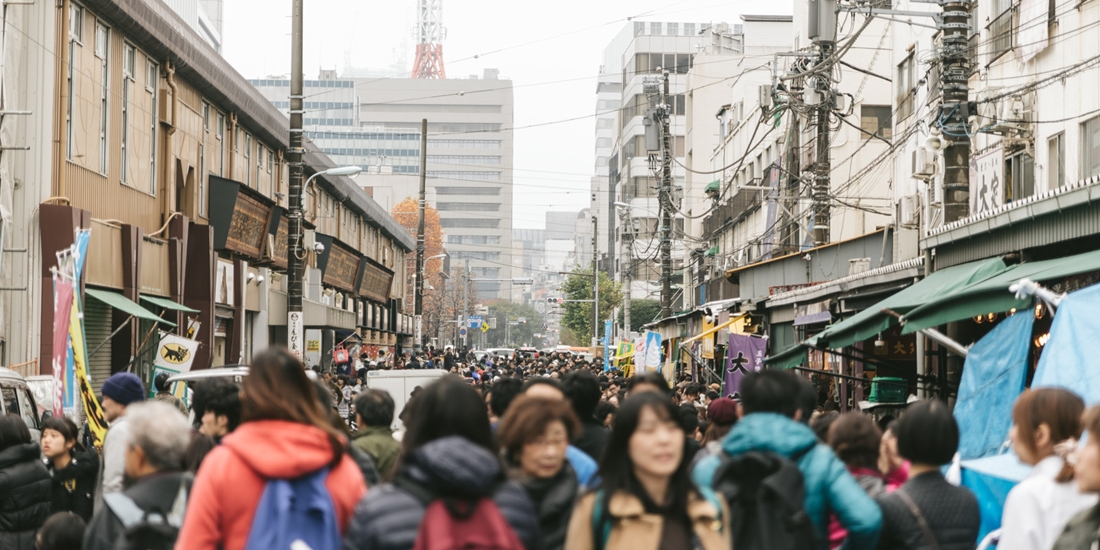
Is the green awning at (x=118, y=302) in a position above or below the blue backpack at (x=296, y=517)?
above

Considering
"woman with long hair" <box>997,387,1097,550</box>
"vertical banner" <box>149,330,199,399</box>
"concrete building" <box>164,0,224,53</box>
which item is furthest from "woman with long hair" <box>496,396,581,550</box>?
"concrete building" <box>164,0,224,53</box>

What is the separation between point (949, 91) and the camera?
15695mm

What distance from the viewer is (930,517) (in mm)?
A: 5715

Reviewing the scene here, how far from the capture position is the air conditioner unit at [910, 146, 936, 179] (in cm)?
2414

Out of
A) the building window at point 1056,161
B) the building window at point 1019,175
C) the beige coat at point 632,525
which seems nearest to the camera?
the beige coat at point 632,525

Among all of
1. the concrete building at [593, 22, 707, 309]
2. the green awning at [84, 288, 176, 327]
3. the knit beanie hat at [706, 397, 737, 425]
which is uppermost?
the concrete building at [593, 22, 707, 309]

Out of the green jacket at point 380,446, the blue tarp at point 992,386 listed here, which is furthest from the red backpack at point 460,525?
the blue tarp at point 992,386

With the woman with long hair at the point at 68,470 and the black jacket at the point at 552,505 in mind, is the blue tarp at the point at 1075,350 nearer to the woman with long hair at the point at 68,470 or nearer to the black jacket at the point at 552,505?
the black jacket at the point at 552,505

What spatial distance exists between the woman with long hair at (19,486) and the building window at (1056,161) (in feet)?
52.3

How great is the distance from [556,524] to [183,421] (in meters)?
1.74

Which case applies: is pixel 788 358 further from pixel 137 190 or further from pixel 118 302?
pixel 137 190

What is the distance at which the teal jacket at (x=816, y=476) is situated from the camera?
18.1 feet

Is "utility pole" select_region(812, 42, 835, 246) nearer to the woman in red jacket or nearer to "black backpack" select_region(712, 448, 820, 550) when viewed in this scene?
"black backpack" select_region(712, 448, 820, 550)

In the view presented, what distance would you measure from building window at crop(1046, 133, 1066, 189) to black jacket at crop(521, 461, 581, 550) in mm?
16233
